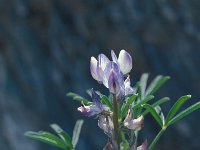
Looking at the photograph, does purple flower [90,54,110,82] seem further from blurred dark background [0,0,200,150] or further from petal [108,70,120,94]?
blurred dark background [0,0,200,150]

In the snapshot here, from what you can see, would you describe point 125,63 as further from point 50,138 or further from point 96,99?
point 50,138

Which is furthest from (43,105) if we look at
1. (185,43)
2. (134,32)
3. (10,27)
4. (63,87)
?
(185,43)

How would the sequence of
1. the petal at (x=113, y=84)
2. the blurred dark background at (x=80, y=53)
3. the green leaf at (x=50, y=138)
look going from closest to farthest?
the petal at (x=113, y=84)
the green leaf at (x=50, y=138)
the blurred dark background at (x=80, y=53)

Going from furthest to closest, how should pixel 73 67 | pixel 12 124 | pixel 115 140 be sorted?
1. pixel 73 67
2. pixel 12 124
3. pixel 115 140

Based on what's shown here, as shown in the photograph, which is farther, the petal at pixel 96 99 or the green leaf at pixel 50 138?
the green leaf at pixel 50 138

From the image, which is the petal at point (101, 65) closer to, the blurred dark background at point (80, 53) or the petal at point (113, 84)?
the petal at point (113, 84)

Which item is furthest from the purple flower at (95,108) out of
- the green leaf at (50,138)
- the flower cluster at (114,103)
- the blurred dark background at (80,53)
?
the blurred dark background at (80,53)

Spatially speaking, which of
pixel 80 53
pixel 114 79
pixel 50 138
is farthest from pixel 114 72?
pixel 80 53

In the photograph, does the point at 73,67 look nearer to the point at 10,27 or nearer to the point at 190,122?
the point at 10,27
